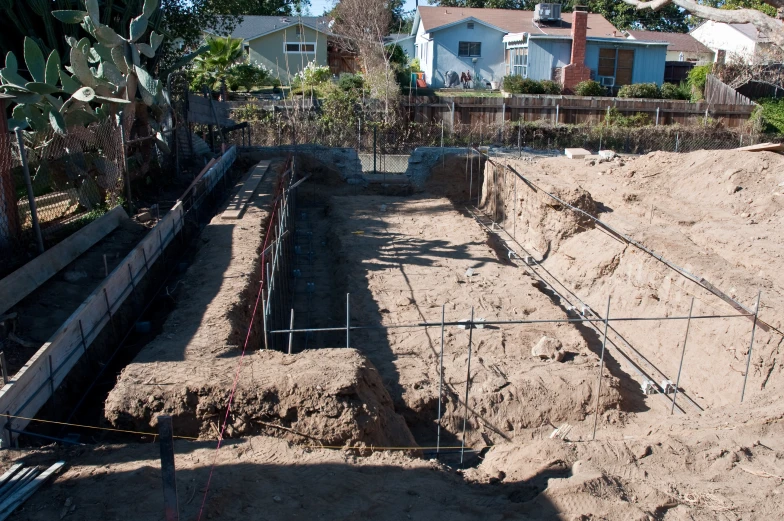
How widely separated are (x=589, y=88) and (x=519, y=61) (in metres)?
4.48

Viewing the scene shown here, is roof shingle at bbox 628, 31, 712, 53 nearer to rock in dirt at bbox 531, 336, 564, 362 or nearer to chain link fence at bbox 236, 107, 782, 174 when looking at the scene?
chain link fence at bbox 236, 107, 782, 174

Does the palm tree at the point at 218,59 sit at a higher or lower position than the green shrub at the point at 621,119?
higher

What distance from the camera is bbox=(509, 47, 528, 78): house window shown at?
105ft

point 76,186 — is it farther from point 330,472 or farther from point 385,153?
point 385,153

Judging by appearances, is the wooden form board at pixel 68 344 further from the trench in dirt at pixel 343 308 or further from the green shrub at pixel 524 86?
the green shrub at pixel 524 86

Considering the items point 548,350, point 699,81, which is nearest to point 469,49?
point 699,81

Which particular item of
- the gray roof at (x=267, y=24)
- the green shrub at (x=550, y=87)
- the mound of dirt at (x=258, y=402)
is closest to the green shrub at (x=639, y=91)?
the green shrub at (x=550, y=87)

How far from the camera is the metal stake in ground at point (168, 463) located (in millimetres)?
3336

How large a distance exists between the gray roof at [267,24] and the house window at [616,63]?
45.6ft

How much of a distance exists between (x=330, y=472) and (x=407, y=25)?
47.5 metres

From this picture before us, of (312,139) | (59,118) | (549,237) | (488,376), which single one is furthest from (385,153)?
(488,376)

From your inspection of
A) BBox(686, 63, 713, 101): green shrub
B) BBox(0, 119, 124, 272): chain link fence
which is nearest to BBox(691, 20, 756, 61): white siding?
BBox(686, 63, 713, 101): green shrub

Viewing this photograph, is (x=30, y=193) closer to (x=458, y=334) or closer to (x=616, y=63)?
(x=458, y=334)

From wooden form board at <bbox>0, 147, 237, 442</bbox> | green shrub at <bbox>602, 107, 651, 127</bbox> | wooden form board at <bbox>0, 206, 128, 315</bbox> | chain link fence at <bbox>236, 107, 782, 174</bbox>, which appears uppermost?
green shrub at <bbox>602, 107, 651, 127</bbox>
